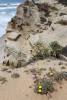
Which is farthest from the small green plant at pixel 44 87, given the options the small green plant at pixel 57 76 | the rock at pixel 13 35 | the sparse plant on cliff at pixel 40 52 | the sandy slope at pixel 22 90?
the rock at pixel 13 35

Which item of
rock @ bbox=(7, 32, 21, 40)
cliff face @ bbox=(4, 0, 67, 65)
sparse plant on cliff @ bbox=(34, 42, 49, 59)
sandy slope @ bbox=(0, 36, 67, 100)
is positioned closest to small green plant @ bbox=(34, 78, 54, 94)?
sandy slope @ bbox=(0, 36, 67, 100)

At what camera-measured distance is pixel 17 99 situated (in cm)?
381

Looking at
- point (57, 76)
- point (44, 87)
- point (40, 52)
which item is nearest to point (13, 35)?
point (40, 52)

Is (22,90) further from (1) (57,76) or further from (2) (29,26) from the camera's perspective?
(2) (29,26)

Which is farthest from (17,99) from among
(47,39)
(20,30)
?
(20,30)

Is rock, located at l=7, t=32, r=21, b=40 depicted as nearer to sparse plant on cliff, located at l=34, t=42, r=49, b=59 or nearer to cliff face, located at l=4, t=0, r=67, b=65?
cliff face, located at l=4, t=0, r=67, b=65

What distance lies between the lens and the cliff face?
874 centimetres

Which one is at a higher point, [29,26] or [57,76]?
[57,76]

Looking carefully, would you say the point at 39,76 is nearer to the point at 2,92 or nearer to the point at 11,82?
the point at 11,82

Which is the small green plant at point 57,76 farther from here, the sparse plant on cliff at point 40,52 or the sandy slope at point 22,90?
the sparse plant on cliff at point 40,52

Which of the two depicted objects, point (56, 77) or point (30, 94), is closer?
point (30, 94)

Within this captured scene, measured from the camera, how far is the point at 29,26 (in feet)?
32.4

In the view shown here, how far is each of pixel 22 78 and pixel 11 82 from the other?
0.35 metres

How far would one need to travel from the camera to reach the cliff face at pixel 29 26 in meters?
8.74
